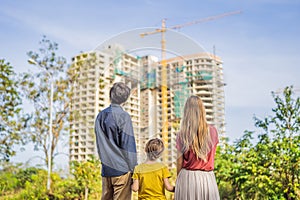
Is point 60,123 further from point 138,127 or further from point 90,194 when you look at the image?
point 138,127

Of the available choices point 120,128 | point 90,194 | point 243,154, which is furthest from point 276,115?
point 90,194

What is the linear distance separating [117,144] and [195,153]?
66 cm

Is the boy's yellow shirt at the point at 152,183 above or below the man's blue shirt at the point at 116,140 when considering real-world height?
below

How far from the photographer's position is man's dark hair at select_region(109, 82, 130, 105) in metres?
3.47

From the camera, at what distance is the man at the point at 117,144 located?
3.35 metres

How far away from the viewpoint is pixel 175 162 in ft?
11.5

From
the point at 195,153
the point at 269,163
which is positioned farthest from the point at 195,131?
the point at 269,163

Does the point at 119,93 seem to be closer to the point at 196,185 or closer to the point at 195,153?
the point at 195,153

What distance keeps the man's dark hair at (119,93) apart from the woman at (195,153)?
547mm

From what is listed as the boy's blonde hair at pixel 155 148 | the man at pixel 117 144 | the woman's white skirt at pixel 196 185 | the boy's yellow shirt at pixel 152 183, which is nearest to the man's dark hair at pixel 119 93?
the man at pixel 117 144

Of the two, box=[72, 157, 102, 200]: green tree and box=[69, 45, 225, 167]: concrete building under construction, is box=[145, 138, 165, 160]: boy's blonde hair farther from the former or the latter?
box=[72, 157, 102, 200]: green tree

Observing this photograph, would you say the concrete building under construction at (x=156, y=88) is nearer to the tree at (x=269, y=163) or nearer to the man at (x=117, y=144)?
the man at (x=117, y=144)

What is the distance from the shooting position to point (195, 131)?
3283mm

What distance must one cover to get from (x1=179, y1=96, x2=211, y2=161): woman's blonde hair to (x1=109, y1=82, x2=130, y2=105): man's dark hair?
1.83ft
